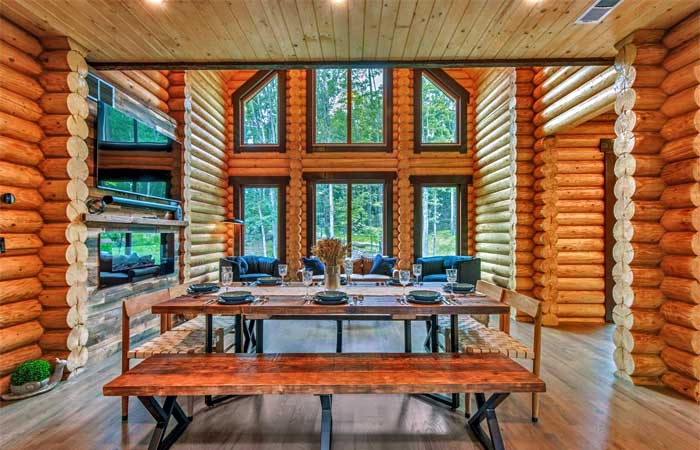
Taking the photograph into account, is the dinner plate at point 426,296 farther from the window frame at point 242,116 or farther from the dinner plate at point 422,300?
the window frame at point 242,116

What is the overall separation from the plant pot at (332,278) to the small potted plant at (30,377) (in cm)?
232

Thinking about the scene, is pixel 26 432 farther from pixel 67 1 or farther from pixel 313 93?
pixel 313 93

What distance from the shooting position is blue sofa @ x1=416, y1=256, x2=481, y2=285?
6078 mm

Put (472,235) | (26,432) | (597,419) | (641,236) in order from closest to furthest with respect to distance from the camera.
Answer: (26,432) < (597,419) < (641,236) < (472,235)

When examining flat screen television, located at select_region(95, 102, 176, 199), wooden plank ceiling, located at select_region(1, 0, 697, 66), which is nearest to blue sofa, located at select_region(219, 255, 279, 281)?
flat screen television, located at select_region(95, 102, 176, 199)

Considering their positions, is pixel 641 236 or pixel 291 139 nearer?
pixel 641 236

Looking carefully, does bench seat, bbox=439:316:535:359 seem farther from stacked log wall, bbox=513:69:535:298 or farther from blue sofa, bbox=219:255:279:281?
blue sofa, bbox=219:255:279:281

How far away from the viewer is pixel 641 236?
2887 millimetres

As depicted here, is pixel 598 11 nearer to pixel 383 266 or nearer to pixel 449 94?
pixel 383 266

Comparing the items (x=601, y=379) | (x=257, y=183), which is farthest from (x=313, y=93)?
(x=601, y=379)

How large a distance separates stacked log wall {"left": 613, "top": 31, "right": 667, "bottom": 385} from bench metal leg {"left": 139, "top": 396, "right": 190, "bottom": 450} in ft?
11.4

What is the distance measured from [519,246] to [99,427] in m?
5.00

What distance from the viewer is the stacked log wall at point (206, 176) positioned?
547 cm

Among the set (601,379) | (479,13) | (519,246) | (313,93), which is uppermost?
(313,93)
